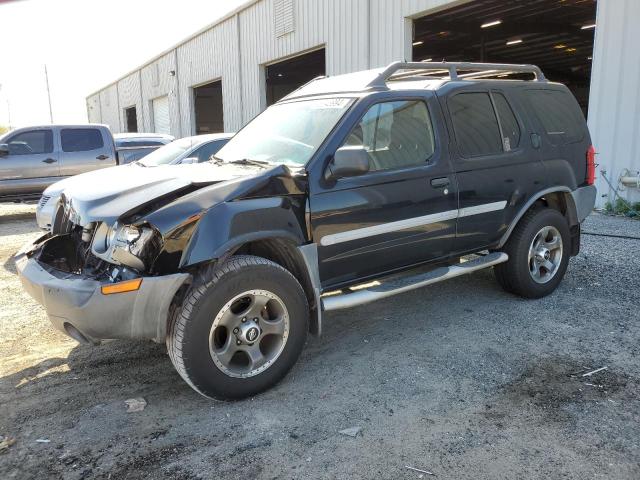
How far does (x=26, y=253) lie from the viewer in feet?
12.0

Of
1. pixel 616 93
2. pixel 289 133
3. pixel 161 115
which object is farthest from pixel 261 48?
pixel 289 133

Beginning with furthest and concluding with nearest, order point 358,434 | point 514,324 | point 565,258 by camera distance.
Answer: point 565,258 < point 514,324 < point 358,434

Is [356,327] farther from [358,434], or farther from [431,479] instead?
[431,479]

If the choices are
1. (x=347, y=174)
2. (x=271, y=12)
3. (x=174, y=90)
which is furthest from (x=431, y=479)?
(x=174, y=90)

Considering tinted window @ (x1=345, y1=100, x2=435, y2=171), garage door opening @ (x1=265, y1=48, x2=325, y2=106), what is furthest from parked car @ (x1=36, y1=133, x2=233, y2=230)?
garage door opening @ (x1=265, y1=48, x2=325, y2=106)

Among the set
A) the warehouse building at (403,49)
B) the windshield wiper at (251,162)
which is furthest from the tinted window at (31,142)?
the windshield wiper at (251,162)

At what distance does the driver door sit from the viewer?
11.7ft

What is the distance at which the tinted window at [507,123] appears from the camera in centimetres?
457

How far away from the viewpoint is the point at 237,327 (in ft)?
10.6

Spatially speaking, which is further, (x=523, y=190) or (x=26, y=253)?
(x=523, y=190)

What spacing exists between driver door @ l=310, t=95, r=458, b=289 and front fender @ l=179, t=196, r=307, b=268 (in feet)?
0.56

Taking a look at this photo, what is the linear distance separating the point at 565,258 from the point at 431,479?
332 centimetres

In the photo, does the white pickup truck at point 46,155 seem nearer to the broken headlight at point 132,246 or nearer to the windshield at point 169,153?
the windshield at point 169,153

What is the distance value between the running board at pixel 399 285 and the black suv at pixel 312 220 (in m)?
0.01
